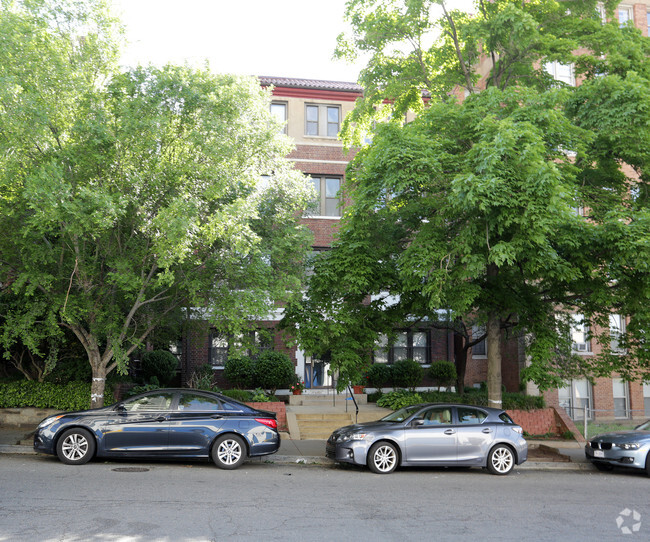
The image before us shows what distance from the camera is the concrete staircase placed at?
16.6 m

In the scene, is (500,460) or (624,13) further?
(624,13)

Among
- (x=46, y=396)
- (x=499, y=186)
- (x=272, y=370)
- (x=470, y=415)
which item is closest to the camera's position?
(x=499, y=186)

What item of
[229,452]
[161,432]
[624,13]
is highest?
[624,13]

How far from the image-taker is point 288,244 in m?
13.7

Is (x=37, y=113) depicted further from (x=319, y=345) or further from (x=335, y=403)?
(x=335, y=403)

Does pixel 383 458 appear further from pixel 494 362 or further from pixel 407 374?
pixel 407 374

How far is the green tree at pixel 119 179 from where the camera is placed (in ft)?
37.4

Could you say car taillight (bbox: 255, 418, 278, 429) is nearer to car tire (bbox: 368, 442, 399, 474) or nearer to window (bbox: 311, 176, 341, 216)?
car tire (bbox: 368, 442, 399, 474)

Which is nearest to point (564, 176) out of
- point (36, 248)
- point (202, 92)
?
point (202, 92)

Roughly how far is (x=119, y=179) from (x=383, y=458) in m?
8.00

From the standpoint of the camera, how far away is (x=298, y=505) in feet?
26.6

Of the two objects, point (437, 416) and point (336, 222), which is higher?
point (336, 222)

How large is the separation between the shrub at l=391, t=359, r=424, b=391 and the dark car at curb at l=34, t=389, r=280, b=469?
1264cm

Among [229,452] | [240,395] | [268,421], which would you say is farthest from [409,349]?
[229,452]
